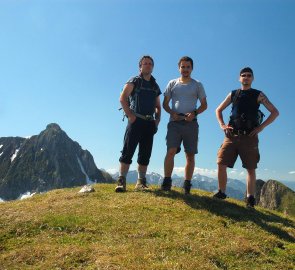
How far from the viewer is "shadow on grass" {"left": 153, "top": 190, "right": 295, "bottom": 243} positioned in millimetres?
12136

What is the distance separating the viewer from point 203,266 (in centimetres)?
842

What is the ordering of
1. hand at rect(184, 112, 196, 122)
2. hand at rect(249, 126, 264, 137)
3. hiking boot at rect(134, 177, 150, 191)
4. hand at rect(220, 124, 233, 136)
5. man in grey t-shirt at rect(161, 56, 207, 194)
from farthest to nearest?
hiking boot at rect(134, 177, 150, 191) < man in grey t-shirt at rect(161, 56, 207, 194) < hand at rect(184, 112, 196, 122) < hand at rect(220, 124, 233, 136) < hand at rect(249, 126, 264, 137)

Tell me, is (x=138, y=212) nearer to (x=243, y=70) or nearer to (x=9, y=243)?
(x=9, y=243)

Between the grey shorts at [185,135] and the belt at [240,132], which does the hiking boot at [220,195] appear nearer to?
the grey shorts at [185,135]

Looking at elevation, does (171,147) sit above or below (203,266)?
above

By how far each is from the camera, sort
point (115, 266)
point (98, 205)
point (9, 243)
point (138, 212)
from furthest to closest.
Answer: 1. point (98, 205)
2. point (138, 212)
3. point (9, 243)
4. point (115, 266)

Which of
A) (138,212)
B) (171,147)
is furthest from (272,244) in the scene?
(171,147)

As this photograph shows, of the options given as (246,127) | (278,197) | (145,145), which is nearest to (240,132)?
(246,127)

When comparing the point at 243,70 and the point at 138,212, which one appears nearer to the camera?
the point at 138,212

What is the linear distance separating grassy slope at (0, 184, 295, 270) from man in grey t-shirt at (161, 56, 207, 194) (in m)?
1.59

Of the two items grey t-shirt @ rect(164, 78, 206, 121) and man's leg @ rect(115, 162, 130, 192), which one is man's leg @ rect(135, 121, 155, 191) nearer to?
man's leg @ rect(115, 162, 130, 192)

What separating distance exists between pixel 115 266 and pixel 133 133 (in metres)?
7.53

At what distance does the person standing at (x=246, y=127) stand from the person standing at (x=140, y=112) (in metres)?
3.07

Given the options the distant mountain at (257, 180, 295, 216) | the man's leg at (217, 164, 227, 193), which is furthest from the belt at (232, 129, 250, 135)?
the distant mountain at (257, 180, 295, 216)
